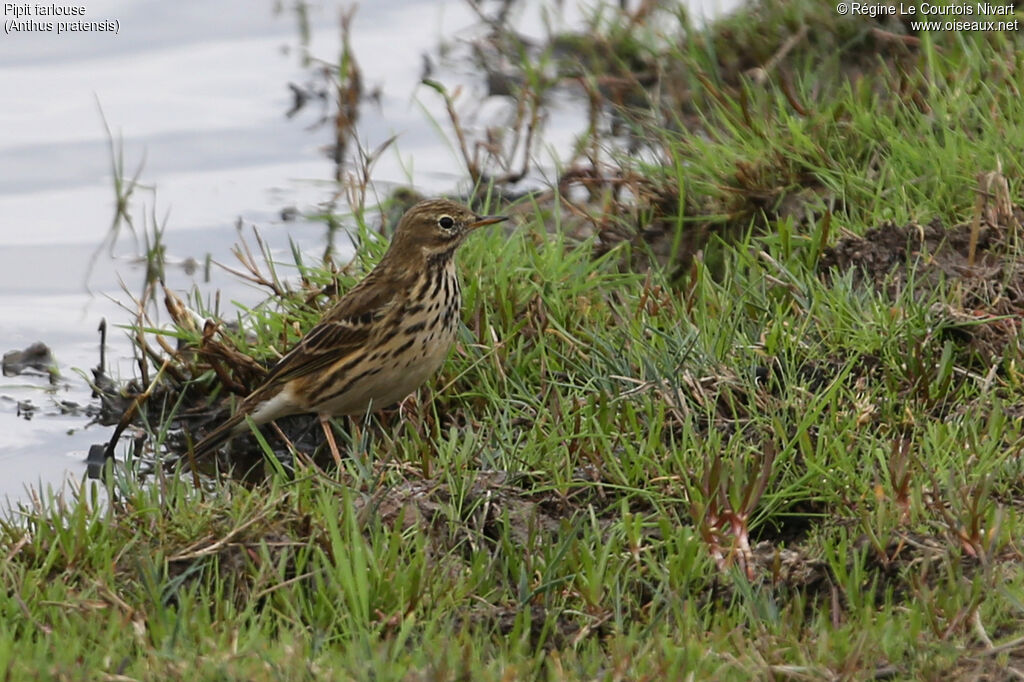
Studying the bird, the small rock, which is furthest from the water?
the bird

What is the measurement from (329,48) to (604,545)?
6546mm

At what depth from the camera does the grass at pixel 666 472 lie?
4129 mm

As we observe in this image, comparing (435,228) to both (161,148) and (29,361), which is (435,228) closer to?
(29,361)

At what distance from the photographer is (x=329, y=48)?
1061 cm

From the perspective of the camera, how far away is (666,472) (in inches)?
199

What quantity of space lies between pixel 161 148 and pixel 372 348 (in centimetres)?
380

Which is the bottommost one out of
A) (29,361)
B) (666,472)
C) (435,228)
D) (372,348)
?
(29,361)

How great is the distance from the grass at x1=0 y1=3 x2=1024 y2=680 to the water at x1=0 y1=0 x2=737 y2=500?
732 millimetres

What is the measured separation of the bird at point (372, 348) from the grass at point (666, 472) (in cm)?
23

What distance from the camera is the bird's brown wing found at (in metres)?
6.05

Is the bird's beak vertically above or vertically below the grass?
above

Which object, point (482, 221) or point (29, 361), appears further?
point (29, 361)

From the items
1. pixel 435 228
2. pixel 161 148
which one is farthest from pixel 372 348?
pixel 161 148

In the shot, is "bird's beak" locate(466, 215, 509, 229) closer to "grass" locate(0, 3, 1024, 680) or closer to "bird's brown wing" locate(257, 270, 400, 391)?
"grass" locate(0, 3, 1024, 680)
